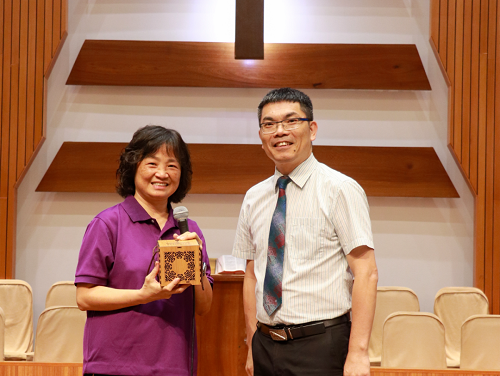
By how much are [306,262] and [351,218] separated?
0.22m

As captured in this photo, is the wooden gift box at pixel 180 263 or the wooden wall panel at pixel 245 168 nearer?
the wooden gift box at pixel 180 263

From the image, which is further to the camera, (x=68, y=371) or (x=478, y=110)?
(x=478, y=110)

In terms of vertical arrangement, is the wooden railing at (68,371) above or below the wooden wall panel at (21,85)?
below

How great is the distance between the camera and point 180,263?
146 cm

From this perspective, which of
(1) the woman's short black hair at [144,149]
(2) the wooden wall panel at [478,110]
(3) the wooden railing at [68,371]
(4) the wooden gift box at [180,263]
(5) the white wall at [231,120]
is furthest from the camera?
(5) the white wall at [231,120]

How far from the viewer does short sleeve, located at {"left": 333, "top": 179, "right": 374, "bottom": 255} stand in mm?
1687

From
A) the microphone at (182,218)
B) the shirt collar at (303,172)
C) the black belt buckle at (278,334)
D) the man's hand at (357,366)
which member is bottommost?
the man's hand at (357,366)

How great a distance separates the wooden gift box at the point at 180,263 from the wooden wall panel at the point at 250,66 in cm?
300

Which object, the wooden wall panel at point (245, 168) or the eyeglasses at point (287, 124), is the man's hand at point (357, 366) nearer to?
the eyeglasses at point (287, 124)

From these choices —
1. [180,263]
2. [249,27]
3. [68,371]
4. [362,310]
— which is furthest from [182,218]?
[249,27]

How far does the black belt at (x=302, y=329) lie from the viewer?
5.53ft

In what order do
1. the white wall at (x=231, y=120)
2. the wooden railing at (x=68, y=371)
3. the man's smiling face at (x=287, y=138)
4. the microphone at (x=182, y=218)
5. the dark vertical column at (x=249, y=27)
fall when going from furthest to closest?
the white wall at (x=231, y=120)
the dark vertical column at (x=249, y=27)
the wooden railing at (x=68, y=371)
the man's smiling face at (x=287, y=138)
the microphone at (x=182, y=218)

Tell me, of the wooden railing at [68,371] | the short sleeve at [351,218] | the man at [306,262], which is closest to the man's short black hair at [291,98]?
the man at [306,262]

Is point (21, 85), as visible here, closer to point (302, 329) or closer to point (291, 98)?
point (291, 98)
